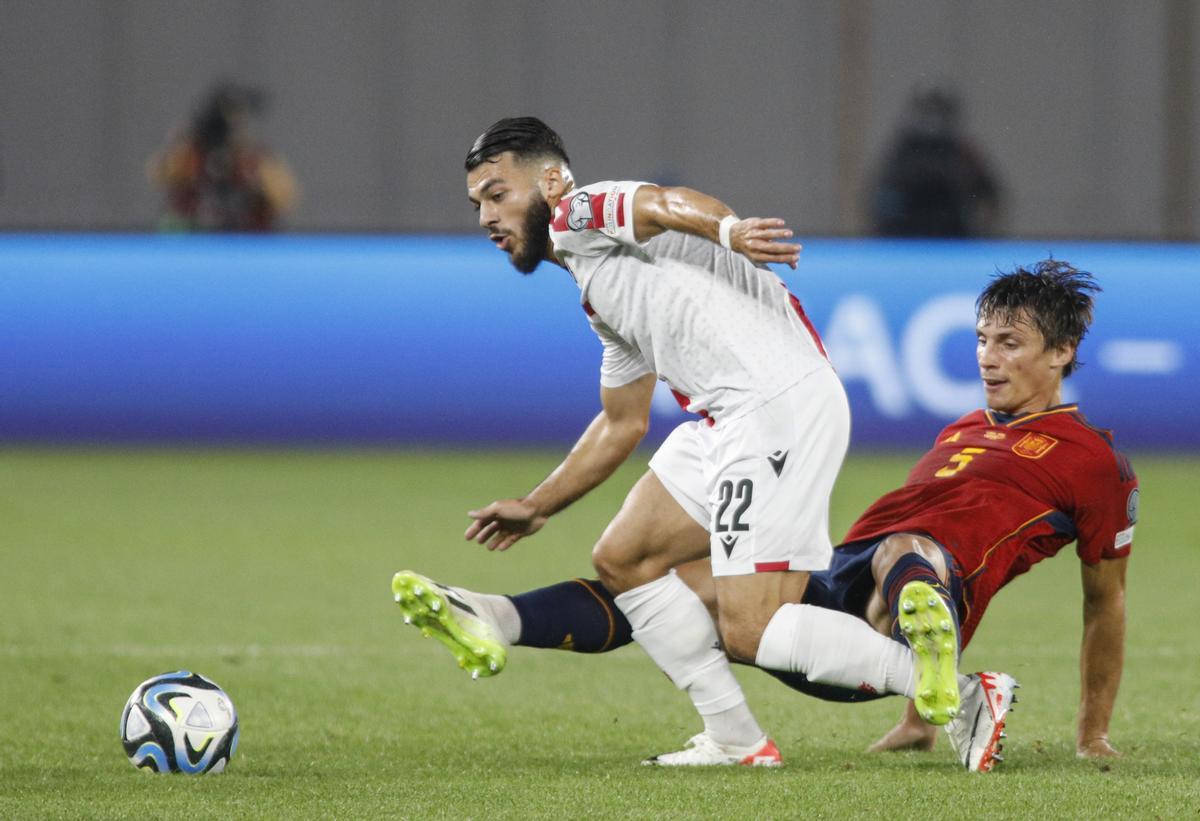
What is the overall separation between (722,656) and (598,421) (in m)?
0.68

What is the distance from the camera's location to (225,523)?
9.12 meters

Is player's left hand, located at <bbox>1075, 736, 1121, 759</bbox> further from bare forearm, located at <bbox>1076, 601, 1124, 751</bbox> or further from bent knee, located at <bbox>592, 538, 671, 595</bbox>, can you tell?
bent knee, located at <bbox>592, 538, 671, 595</bbox>

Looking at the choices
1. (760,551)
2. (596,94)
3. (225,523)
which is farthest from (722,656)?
(596,94)

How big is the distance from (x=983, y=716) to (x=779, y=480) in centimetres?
68

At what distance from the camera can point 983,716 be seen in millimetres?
4004

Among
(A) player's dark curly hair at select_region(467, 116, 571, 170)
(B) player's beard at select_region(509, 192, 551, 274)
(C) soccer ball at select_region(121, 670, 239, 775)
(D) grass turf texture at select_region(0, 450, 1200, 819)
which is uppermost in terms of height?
(A) player's dark curly hair at select_region(467, 116, 571, 170)

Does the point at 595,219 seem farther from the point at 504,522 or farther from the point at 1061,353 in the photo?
the point at 1061,353

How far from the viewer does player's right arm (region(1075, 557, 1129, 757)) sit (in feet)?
14.1

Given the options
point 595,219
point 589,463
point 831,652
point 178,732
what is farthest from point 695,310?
point 178,732

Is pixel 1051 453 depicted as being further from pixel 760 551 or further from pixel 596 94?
pixel 596 94

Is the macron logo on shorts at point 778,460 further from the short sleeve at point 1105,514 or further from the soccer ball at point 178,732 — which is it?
the soccer ball at point 178,732

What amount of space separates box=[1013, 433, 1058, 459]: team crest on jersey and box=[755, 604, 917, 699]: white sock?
638 mm

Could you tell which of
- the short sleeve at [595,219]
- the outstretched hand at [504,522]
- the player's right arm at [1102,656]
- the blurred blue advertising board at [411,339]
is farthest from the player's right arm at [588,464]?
the blurred blue advertising board at [411,339]

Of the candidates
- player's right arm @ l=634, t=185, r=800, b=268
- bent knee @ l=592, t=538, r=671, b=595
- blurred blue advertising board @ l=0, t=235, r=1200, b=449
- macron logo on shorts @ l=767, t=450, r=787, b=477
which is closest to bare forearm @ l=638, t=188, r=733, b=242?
player's right arm @ l=634, t=185, r=800, b=268
